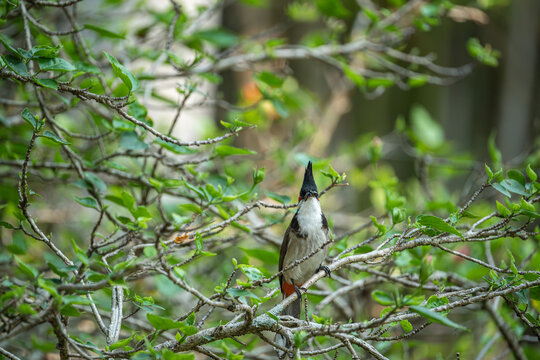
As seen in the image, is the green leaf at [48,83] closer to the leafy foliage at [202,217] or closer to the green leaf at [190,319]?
the leafy foliage at [202,217]

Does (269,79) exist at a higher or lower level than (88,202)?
higher

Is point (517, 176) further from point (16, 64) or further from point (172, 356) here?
point (16, 64)

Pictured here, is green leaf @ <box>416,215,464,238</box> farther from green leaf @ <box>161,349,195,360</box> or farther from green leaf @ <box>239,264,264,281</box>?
green leaf @ <box>161,349,195,360</box>

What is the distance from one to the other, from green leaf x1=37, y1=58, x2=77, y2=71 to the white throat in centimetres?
109

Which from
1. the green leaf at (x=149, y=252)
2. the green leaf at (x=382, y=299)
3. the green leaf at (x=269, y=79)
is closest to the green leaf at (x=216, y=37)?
the green leaf at (x=269, y=79)

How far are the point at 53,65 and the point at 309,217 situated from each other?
1.18m

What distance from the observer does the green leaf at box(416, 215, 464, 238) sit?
4.18 feet

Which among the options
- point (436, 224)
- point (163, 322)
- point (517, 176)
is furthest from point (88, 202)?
point (517, 176)

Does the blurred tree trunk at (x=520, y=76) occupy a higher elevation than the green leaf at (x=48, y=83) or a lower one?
higher

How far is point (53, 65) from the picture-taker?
1.28 metres

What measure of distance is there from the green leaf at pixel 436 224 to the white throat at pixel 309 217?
75cm

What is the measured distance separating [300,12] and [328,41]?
328 mm

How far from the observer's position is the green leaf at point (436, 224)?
1273mm

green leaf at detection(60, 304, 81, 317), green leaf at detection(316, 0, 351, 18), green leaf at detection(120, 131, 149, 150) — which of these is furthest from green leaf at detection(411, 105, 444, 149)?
green leaf at detection(60, 304, 81, 317)
